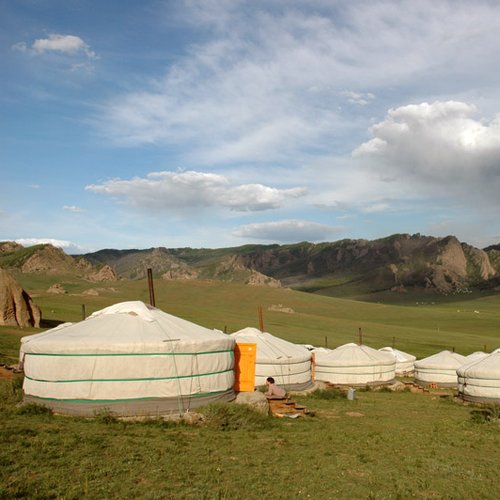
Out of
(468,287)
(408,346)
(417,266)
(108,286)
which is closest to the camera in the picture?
(408,346)

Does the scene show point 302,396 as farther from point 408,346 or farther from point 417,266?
point 417,266

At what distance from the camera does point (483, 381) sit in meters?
18.1

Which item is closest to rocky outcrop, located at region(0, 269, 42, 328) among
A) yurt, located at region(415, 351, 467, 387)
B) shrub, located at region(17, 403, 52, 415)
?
shrub, located at region(17, 403, 52, 415)

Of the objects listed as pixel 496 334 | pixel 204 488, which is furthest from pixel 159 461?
pixel 496 334

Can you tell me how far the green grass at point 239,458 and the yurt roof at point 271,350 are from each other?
510cm

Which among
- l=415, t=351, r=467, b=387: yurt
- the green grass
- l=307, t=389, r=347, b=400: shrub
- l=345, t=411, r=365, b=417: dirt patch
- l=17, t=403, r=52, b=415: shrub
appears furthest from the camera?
l=415, t=351, r=467, b=387: yurt

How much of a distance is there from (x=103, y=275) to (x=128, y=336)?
105661 mm

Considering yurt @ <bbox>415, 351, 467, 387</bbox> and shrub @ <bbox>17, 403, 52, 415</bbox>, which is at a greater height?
shrub @ <bbox>17, 403, 52, 415</bbox>

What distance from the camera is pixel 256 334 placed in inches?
742

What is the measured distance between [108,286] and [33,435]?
90.0 meters

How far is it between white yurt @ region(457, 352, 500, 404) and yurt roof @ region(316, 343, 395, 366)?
16.8 ft

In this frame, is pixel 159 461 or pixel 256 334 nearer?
pixel 159 461

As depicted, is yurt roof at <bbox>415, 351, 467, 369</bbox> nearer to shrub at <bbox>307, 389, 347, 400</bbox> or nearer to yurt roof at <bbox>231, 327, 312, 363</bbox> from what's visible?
shrub at <bbox>307, 389, 347, 400</bbox>

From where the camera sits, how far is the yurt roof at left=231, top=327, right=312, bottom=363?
17.8 m
